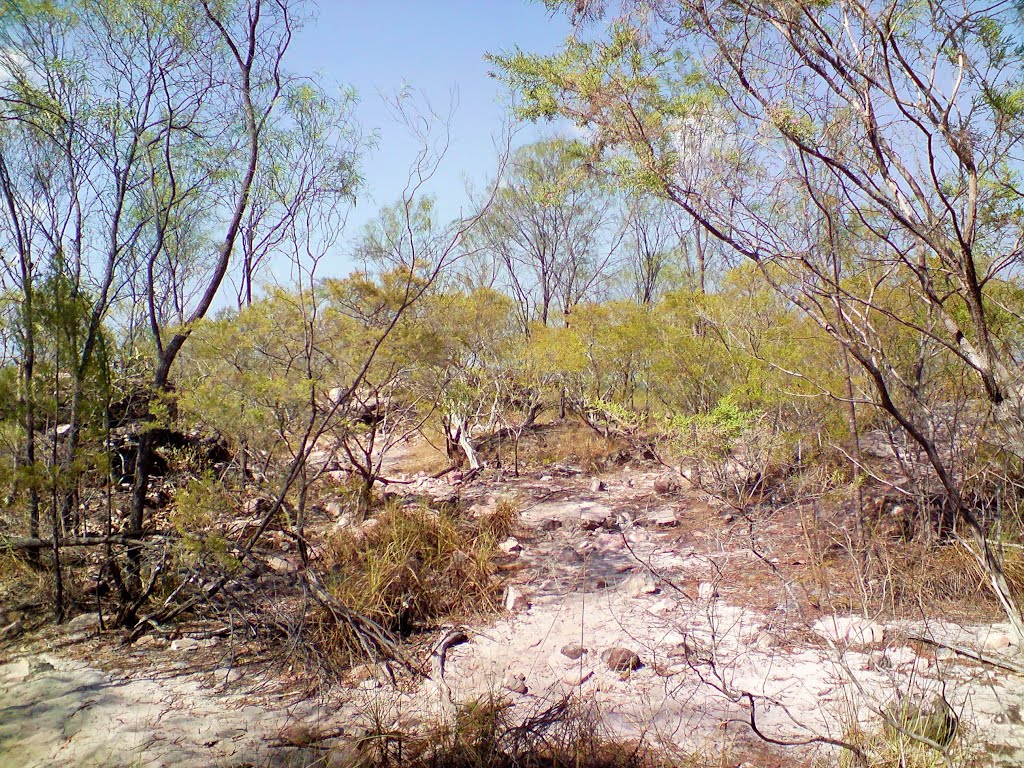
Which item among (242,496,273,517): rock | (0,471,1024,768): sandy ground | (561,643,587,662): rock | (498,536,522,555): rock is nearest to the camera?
(0,471,1024,768): sandy ground

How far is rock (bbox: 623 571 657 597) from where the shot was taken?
182 inches

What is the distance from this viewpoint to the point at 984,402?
423cm

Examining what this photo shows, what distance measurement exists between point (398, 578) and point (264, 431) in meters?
1.85

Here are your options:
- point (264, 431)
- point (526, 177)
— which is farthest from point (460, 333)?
point (526, 177)

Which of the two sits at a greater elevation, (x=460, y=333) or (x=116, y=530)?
(x=460, y=333)

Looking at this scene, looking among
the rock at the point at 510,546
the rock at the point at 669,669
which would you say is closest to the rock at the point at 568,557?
the rock at the point at 510,546

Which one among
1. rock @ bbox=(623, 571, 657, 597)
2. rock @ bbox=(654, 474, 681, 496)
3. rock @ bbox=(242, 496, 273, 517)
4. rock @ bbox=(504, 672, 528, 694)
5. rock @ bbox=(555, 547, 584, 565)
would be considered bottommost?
rock @ bbox=(504, 672, 528, 694)

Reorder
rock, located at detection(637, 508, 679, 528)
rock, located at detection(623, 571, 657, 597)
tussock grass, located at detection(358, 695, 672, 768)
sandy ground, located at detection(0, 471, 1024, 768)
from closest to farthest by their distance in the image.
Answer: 1. tussock grass, located at detection(358, 695, 672, 768)
2. sandy ground, located at detection(0, 471, 1024, 768)
3. rock, located at detection(623, 571, 657, 597)
4. rock, located at detection(637, 508, 679, 528)

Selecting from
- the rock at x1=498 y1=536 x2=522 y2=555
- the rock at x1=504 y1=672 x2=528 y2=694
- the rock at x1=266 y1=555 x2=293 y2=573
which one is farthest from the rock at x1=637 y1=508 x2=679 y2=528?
the rock at x1=266 y1=555 x2=293 y2=573

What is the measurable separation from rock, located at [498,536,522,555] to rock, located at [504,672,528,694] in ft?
5.67

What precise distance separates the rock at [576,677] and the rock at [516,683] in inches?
8.6

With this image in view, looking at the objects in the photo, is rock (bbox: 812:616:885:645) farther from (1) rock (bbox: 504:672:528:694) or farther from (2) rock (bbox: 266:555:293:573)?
(2) rock (bbox: 266:555:293:573)

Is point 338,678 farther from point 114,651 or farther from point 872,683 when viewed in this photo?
point 872,683

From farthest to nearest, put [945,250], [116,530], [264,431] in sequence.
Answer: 1. [264,431]
2. [116,530]
3. [945,250]
